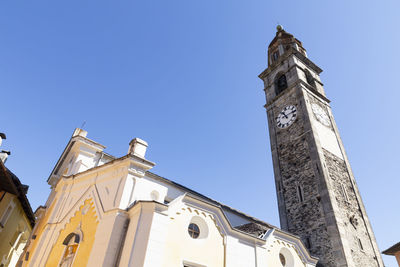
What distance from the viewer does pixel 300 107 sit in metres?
26.2

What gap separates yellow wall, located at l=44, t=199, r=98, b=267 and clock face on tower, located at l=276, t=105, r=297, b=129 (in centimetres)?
1983

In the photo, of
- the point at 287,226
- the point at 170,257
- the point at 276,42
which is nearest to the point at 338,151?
the point at 287,226

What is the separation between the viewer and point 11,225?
1912 centimetres

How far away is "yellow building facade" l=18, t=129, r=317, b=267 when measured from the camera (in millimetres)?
10516

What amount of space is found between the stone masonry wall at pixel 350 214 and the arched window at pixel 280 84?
9.23 meters

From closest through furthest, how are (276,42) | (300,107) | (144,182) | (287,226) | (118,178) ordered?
(118,178), (144,182), (287,226), (300,107), (276,42)

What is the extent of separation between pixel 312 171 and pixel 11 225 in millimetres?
22046

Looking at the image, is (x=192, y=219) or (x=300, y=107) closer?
(x=192, y=219)

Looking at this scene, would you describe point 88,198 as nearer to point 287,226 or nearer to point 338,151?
point 287,226

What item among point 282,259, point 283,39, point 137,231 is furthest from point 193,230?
point 283,39

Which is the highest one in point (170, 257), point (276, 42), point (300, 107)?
point (276, 42)

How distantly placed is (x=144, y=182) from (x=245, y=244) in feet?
19.2

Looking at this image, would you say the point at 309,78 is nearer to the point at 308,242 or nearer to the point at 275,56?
the point at 275,56

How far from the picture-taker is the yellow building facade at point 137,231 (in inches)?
414
